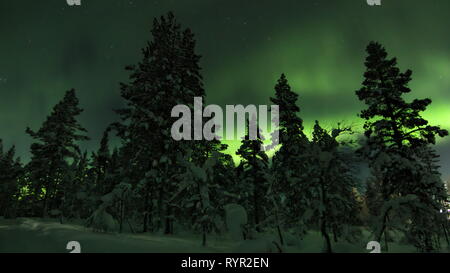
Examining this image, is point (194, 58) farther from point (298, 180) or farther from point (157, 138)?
point (298, 180)

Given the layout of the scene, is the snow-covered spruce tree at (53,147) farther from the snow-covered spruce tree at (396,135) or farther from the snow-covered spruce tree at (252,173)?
the snow-covered spruce tree at (396,135)

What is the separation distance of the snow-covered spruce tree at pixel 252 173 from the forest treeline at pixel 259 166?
0.11m

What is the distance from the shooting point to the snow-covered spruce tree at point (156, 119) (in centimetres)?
1608

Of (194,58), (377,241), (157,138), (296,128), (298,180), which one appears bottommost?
(377,241)

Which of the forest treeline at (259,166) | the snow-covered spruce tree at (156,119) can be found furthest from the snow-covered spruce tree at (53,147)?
the snow-covered spruce tree at (156,119)

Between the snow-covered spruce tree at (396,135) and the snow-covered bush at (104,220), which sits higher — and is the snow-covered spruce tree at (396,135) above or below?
above

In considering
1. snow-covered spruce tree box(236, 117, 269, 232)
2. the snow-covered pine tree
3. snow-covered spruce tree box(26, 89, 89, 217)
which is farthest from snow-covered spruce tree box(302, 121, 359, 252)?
snow-covered spruce tree box(26, 89, 89, 217)

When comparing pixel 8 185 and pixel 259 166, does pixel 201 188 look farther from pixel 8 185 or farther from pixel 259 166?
pixel 8 185

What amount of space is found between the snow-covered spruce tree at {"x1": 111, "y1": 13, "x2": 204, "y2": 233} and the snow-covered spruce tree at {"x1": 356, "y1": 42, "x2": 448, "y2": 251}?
1252cm

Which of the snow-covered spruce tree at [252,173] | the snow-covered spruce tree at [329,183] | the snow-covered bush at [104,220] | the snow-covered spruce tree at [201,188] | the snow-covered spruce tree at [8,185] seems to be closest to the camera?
the snow-covered spruce tree at [329,183]

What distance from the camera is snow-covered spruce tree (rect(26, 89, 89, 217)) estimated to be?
1070 inches

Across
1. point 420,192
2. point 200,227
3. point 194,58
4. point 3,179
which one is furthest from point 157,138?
point 3,179
